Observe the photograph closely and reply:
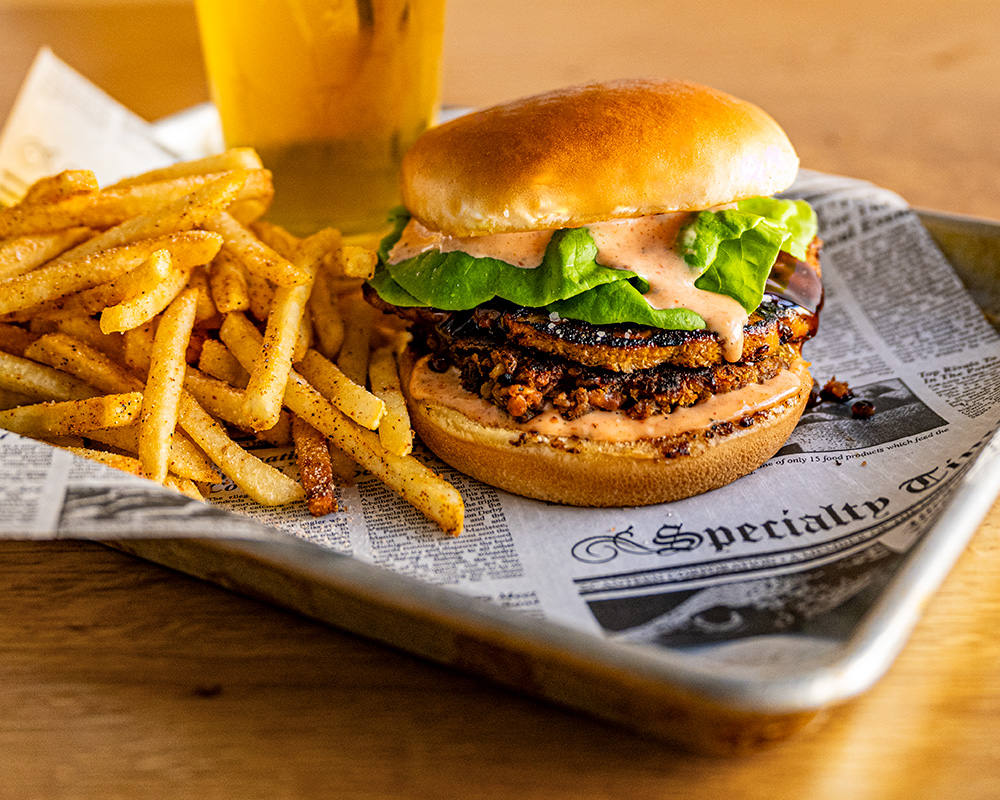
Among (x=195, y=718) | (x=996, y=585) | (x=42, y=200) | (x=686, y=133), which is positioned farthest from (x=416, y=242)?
(x=996, y=585)

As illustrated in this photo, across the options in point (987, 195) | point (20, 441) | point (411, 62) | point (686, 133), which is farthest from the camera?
point (987, 195)

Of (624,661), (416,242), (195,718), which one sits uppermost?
(416,242)

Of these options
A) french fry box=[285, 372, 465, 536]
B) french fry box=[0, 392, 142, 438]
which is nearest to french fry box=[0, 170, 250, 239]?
french fry box=[0, 392, 142, 438]

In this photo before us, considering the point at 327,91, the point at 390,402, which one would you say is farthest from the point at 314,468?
the point at 327,91

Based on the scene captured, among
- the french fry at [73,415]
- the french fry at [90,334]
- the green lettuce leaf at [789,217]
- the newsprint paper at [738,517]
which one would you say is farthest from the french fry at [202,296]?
the green lettuce leaf at [789,217]

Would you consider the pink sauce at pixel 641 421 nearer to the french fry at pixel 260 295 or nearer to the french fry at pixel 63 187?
the french fry at pixel 260 295

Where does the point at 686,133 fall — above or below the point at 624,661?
above

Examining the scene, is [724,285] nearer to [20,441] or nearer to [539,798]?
[539,798]
